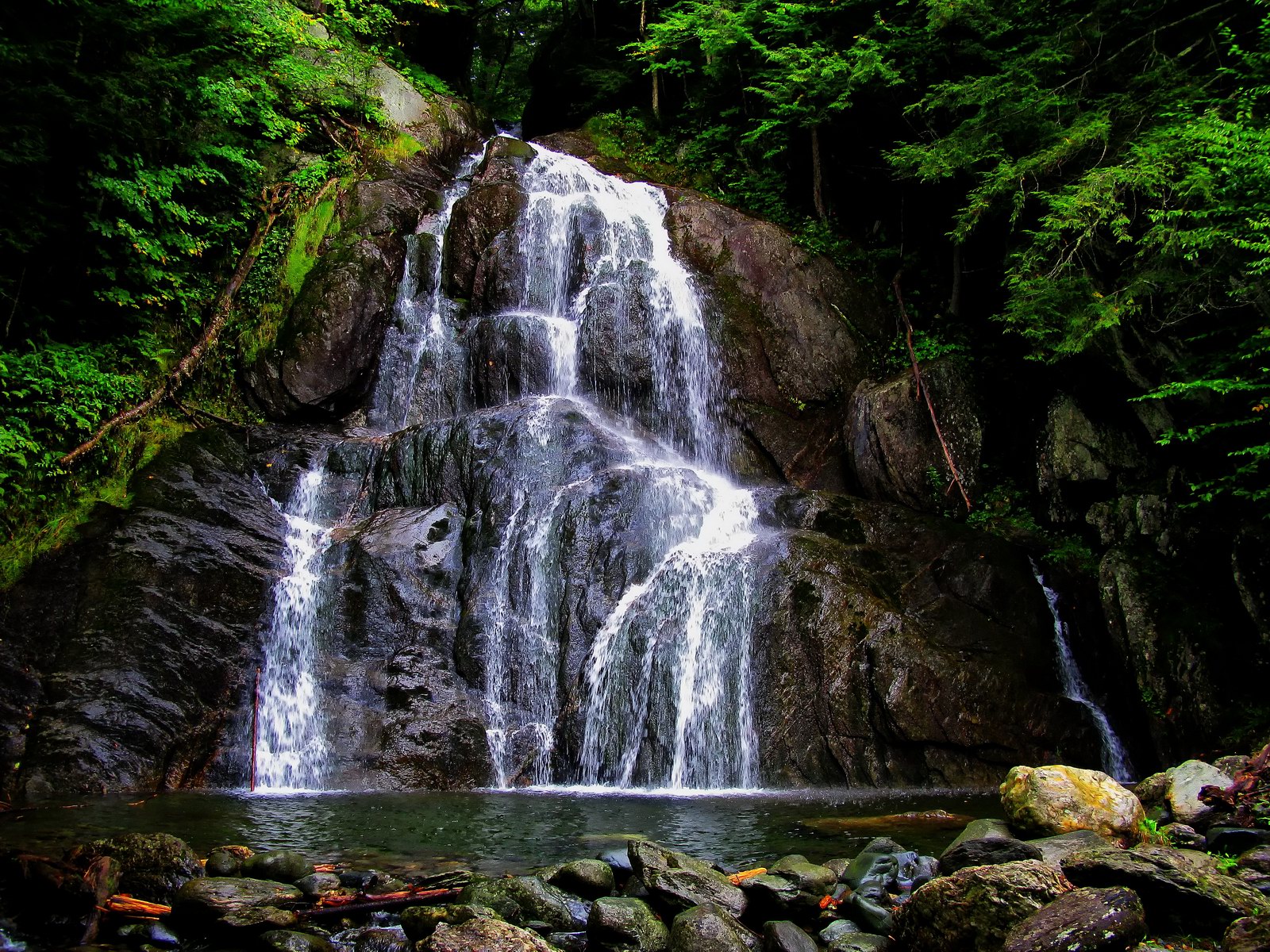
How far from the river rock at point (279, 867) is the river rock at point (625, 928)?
1.94m

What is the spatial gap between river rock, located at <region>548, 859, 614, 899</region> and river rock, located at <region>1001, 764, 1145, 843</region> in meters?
2.84

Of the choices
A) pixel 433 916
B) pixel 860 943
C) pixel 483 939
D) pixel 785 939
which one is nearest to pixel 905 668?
pixel 860 943

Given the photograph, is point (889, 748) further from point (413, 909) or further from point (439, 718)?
point (413, 909)

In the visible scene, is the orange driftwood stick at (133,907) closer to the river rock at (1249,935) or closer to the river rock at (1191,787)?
the river rock at (1249,935)

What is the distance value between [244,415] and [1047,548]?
12110 mm

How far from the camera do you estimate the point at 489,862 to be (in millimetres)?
5551

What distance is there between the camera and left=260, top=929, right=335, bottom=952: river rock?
13.5 ft

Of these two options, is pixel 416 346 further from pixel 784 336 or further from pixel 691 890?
pixel 691 890

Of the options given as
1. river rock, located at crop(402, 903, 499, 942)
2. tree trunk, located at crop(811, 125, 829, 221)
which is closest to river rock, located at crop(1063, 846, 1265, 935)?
river rock, located at crop(402, 903, 499, 942)

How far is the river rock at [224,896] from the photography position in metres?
4.44

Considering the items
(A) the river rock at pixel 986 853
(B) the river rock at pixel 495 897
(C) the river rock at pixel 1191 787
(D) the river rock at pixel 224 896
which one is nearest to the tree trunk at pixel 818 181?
(C) the river rock at pixel 1191 787

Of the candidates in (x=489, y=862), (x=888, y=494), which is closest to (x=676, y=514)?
(x=888, y=494)

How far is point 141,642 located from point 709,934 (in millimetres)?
7762

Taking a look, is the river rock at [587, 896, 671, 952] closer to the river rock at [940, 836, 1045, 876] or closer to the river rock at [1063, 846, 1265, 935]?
the river rock at [940, 836, 1045, 876]
